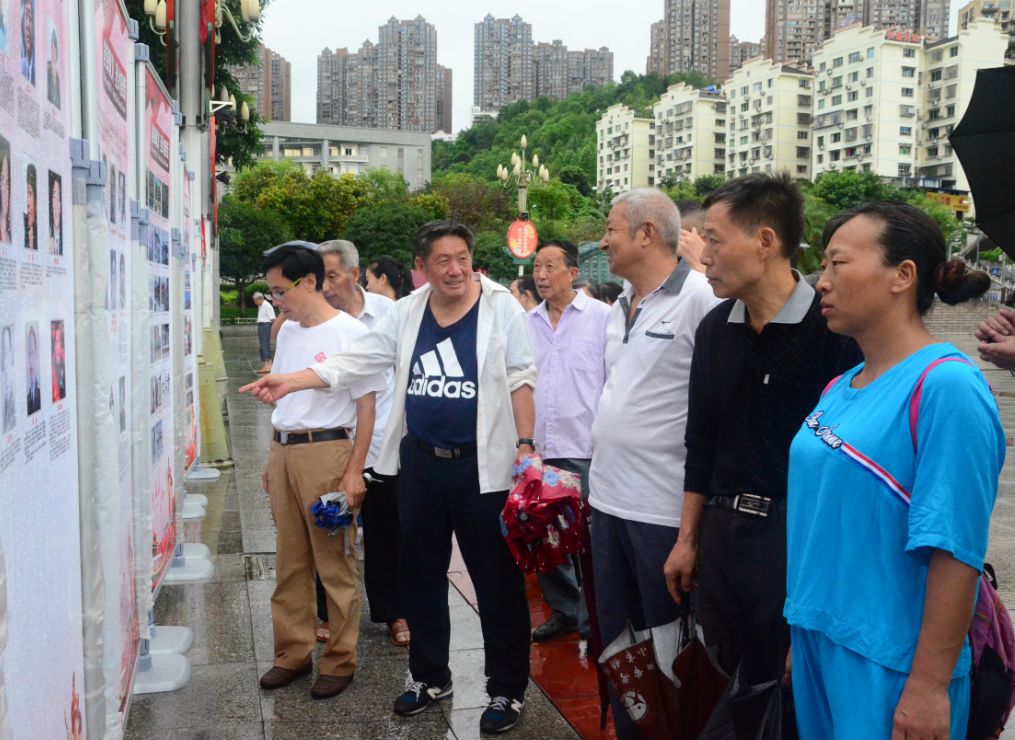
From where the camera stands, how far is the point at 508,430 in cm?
383

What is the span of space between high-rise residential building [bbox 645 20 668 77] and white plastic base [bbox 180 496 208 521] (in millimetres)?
190816

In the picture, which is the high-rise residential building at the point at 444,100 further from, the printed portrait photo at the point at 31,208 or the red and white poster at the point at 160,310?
the printed portrait photo at the point at 31,208

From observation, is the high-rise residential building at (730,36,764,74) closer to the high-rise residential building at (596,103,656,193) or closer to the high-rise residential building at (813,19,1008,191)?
the high-rise residential building at (596,103,656,193)

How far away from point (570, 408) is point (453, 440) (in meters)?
1.26

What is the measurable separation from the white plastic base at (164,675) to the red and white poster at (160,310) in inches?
22.9

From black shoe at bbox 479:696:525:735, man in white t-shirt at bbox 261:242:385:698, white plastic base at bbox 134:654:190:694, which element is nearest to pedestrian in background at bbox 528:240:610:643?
black shoe at bbox 479:696:525:735

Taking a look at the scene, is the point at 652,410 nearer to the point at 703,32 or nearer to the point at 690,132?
the point at 690,132

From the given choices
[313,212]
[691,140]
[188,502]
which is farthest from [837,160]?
[188,502]

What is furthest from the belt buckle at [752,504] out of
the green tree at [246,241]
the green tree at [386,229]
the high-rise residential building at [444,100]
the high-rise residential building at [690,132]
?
the high-rise residential building at [444,100]

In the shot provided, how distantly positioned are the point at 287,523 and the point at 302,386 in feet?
2.31

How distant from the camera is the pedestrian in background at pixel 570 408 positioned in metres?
4.91

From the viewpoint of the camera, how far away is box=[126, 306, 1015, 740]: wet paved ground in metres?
3.81

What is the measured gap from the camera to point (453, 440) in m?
3.79

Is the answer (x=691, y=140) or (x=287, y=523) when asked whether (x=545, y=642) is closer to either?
(x=287, y=523)
